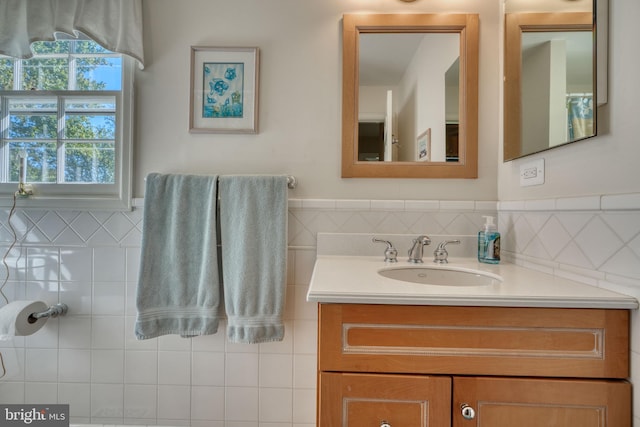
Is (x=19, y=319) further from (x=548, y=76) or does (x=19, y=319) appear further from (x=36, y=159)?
(x=548, y=76)

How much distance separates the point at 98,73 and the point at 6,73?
1.41 feet

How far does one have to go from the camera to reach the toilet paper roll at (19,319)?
109 cm

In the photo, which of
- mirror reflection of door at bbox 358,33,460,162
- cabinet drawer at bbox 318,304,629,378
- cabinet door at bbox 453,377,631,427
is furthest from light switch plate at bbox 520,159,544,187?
cabinet door at bbox 453,377,631,427

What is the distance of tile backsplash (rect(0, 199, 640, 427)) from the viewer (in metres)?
1.21

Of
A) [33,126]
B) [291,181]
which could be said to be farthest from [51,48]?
[291,181]

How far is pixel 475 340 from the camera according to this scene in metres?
0.67

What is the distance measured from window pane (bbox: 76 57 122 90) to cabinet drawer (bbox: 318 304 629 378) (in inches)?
54.2

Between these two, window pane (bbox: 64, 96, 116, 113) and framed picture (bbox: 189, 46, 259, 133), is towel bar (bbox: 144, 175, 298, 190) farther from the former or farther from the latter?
window pane (bbox: 64, 96, 116, 113)

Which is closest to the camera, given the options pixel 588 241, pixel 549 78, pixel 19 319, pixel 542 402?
pixel 542 402

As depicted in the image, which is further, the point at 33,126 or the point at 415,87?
the point at 33,126

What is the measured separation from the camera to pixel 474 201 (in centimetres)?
119

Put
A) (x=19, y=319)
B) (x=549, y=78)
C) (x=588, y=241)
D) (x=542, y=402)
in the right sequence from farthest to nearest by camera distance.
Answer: (x=19, y=319) → (x=549, y=78) → (x=588, y=241) → (x=542, y=402)

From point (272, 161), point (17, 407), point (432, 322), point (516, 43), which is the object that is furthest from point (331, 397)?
point (17, 407)

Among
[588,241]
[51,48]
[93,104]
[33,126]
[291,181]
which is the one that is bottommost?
[588,241]
